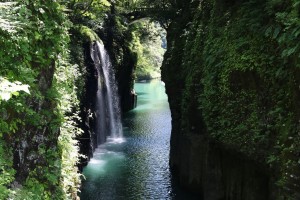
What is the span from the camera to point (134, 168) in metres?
21.2

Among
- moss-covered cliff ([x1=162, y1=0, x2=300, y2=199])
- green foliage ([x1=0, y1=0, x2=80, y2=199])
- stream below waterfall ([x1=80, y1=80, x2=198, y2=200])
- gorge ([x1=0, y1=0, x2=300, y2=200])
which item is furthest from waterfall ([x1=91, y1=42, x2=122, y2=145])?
green foliage ([x1=0, y1=0, x2=80, y2=199])

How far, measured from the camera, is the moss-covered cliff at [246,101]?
30.9 ft

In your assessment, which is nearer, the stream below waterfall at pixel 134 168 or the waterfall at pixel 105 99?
the stream below waterfall at pixel 134 168

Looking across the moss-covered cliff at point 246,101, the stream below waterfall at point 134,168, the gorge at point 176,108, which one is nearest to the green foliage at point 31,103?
the gorge at point 176,108

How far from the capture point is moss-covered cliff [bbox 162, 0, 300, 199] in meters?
9.43

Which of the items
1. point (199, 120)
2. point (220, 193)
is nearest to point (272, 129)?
point (220, 193)

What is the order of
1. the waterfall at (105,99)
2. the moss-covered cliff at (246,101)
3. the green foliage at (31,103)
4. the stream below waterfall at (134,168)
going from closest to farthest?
the green foliage at (31,103)
the moss-covered cliff at (246,101)
the stream below waterfall at (134,168)
the waterfall at (105,99)

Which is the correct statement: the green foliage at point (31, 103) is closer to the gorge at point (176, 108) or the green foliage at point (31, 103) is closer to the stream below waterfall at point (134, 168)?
the gorge at point (176, 108)

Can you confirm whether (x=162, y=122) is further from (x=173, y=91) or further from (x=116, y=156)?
(x=173, y=91)

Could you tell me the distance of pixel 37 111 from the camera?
7.63 metres

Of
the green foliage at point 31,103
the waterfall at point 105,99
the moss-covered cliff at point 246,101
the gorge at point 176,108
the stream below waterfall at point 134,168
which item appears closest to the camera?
the green foliage at point 31,103

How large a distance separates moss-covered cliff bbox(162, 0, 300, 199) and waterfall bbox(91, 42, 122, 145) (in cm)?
1092

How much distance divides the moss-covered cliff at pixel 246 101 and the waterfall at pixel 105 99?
10.9 metres

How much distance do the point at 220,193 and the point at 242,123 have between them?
387 centimetres
